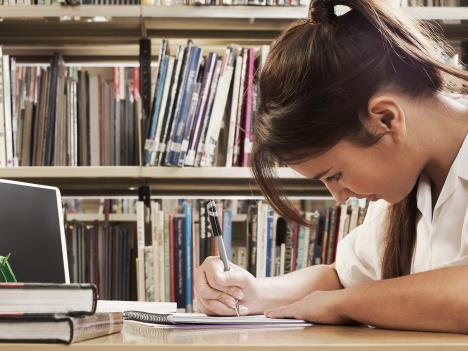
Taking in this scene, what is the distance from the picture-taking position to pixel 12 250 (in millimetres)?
1431

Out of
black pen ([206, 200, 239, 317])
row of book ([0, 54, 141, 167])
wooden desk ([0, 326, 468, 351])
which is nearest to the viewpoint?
wooden desk ([0, 326, 468, 351])

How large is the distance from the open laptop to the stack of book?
68cm

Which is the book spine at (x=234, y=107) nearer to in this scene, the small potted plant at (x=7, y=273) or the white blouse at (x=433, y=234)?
the white blouse at (x=433, y=234)

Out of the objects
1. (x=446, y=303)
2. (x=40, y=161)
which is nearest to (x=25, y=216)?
(x=40, y=161)

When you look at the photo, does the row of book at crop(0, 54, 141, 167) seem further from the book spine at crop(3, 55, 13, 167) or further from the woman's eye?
the woman's eye

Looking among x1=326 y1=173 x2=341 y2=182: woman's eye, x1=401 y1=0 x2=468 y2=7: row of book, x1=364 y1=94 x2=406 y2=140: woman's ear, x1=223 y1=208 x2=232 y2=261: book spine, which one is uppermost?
x1=401 y1=0 x2=468 y2=7: row of book

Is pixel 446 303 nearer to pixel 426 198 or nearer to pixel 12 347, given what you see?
pixel 426 198

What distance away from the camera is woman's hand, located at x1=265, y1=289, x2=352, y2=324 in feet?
→ 3.26

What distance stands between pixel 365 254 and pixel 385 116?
0.38m

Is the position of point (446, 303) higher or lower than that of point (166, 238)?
higher

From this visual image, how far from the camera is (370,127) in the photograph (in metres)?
1.02

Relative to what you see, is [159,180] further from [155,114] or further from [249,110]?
[249,110]

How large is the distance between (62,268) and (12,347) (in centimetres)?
92

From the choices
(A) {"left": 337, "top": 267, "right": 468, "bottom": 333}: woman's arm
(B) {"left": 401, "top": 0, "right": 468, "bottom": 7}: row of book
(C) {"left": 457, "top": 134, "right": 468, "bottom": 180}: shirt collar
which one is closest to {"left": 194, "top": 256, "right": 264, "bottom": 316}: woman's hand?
(A) {"left": 337, "top": 267, "right": 468, "bottom": 333}: woman's arm
